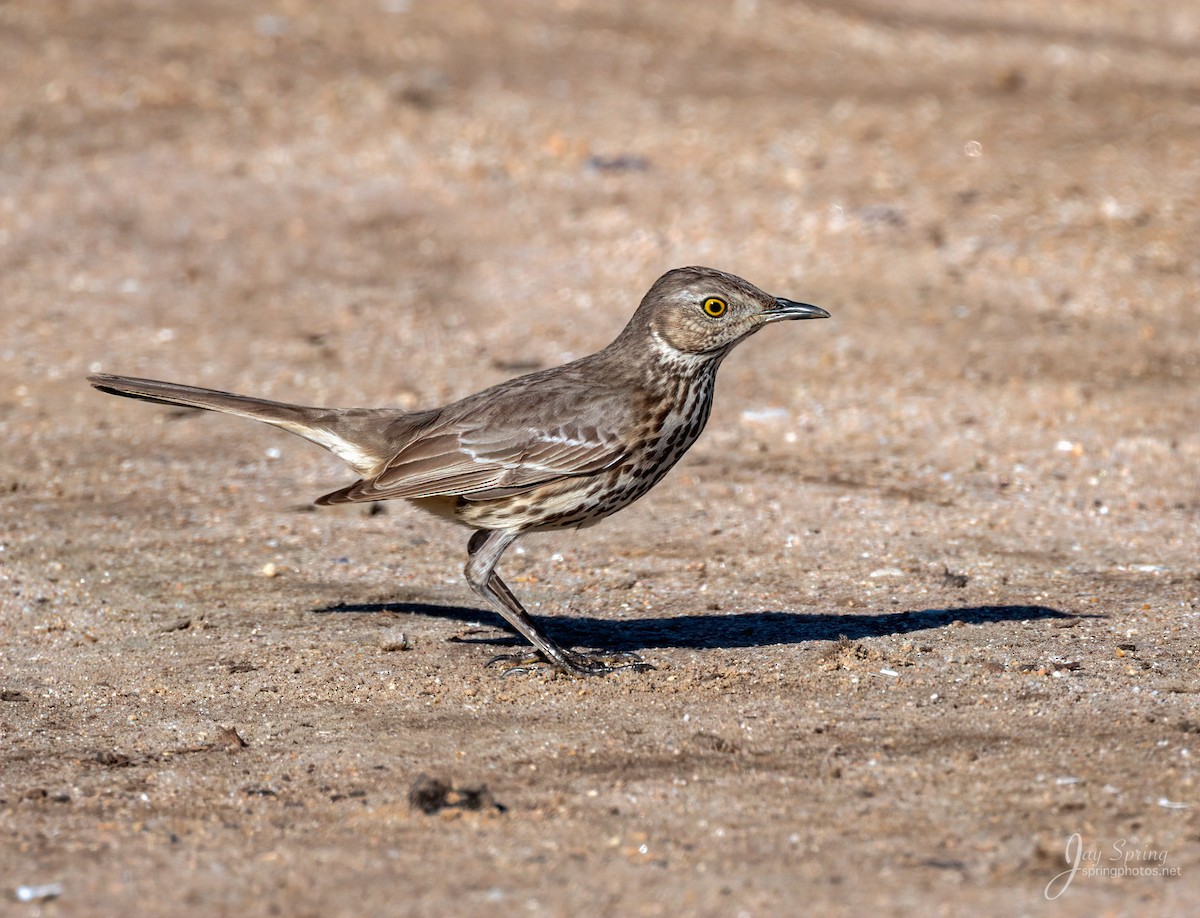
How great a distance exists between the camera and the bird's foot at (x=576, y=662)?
616 cm

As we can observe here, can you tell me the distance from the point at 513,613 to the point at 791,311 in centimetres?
172

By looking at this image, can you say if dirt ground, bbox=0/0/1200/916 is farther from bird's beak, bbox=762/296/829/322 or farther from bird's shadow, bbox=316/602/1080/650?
bird's beak, bbox=762/296/829/322

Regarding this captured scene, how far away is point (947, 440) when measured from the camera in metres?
9.20

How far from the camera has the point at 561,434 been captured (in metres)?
6.25

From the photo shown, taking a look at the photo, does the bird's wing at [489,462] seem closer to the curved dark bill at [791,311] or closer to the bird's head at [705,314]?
the bird's head at [705,314]

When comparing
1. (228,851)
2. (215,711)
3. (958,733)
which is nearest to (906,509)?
(958,733)

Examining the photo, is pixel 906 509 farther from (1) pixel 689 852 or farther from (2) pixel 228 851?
(2) pixel 228 851

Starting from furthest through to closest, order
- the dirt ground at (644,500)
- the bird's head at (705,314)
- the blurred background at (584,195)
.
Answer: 1. the blurred background at (584,195)
2. the bird's head at (705,314)
3. the dirt ground at (644,500)

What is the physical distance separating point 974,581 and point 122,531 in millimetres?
4230

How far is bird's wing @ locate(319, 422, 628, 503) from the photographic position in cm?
620

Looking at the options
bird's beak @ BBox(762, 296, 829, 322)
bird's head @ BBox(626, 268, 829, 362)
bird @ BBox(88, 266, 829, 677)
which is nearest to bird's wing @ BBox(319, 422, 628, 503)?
bird @ BBox(88, 266, 829, 677)

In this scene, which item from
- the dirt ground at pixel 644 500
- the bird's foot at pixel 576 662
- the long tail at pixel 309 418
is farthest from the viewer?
the long tail at pixel 309 418

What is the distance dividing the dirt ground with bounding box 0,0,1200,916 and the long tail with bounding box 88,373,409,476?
0.75 meters

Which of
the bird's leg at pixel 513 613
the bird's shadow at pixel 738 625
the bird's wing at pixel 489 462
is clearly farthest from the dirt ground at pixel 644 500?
the bird's wing at pixel 489 462
